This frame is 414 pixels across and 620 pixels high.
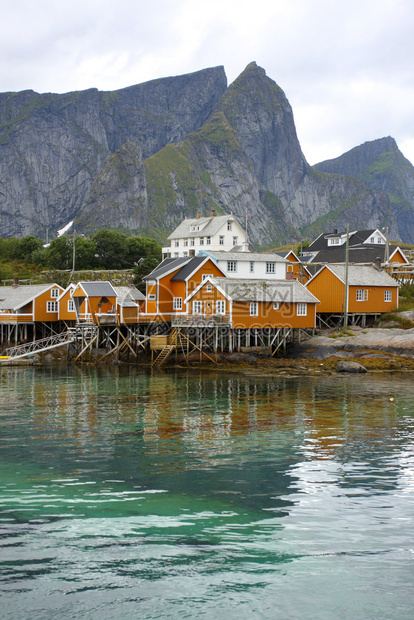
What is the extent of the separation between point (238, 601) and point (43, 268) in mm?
84446

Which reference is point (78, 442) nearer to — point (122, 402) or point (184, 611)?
point (122, 402)

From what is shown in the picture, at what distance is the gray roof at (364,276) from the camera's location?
56.2m

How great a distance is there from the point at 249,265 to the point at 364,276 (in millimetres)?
10867

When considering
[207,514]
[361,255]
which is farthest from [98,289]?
[207,514]

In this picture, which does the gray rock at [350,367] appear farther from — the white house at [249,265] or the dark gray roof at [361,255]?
the dark gray roof at [361,255]

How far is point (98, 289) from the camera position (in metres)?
54.4

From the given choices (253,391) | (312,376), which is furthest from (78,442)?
(312,376)

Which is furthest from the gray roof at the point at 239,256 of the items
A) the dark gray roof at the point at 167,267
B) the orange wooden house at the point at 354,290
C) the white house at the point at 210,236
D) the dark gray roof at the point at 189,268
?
the white house at the point at 210,236

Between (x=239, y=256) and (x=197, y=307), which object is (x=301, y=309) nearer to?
(x=197, y=307)

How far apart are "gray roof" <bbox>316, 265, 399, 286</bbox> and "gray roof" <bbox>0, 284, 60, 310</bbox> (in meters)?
27.7

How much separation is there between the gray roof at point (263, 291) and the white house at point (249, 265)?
4.46 meters

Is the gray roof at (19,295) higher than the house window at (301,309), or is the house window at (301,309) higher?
the gray roof at (19,295)

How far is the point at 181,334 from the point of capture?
49.6m

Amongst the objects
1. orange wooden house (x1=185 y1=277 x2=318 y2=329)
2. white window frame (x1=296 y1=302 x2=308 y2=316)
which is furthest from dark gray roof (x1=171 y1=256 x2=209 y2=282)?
white window frame (x1=296 y1=302 x2=308 y2=316)
